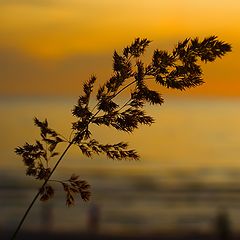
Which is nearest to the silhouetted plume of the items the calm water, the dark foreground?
the dark foreground

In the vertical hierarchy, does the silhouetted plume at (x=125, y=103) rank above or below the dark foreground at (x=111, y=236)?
below

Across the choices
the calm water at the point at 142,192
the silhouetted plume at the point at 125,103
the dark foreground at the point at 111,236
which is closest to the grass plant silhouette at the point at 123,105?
the silhouetted plume at the point at 125,103

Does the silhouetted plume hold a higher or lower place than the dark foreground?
lower

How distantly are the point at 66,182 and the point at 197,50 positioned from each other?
0.45 meters

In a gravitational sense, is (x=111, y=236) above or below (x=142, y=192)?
below

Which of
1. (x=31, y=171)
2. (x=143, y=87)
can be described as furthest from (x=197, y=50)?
(x=31, y=171)

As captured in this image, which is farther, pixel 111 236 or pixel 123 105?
pixel 111 236

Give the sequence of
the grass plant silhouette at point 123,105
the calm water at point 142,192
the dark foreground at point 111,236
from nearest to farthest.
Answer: the grass plant silhouette at point 123,105
the dark foreground at point 111,236
the calm water at point 142,192

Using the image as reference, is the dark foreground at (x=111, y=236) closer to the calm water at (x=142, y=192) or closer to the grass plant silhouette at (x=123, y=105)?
the calm water at (x=142, y=192)

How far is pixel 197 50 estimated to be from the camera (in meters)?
2.42

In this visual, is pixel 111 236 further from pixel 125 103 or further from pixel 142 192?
pixel 125 103

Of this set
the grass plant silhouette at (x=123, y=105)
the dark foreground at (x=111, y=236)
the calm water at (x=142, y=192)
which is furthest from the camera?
the calm water at (x=142, y=192)

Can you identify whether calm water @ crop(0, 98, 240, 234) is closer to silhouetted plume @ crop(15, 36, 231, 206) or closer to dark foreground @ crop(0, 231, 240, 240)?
dark foreground @ crop(0, 231, 240, 240)

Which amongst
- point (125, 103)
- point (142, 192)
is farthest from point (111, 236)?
point (125, 103)
